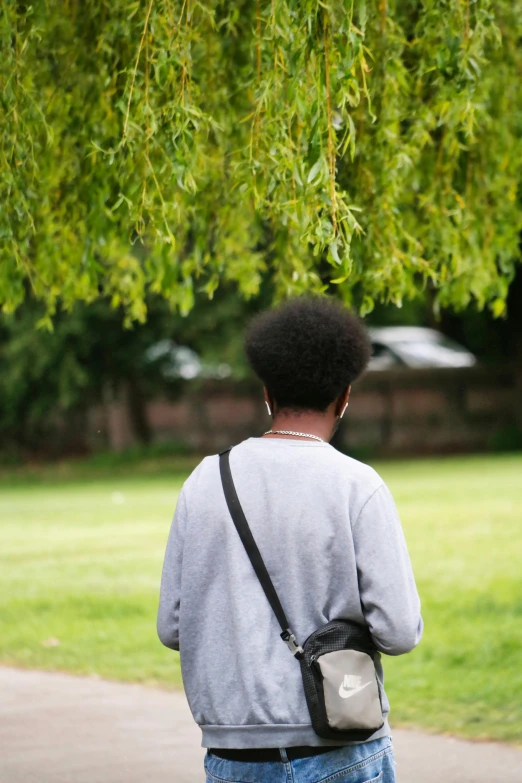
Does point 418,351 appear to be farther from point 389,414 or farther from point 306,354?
point 306,354

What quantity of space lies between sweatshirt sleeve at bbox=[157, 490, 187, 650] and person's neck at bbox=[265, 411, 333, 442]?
298mm

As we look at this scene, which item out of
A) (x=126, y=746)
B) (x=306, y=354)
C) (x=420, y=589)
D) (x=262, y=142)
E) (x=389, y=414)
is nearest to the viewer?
(x=306, y=354)

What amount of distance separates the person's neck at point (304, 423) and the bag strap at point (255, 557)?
0.62 ft

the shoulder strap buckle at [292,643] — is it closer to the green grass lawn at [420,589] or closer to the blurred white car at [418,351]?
the green grass lawn at [420,589]

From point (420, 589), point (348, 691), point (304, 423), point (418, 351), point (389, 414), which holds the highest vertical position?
point (304, 423)

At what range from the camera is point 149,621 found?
32.0 feet

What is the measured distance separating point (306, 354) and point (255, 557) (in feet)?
1.69

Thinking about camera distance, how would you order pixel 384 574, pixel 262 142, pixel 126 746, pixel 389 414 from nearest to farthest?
pixel 384 574 < pixel 262 142 < pixel 126 746 < pixel 389 414

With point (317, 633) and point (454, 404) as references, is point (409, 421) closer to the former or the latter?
point (454, 404)

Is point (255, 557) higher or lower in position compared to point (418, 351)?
higher

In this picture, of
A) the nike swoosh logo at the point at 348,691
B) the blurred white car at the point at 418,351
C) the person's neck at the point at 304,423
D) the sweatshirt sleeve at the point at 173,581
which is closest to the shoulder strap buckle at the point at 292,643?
the nike swoosh logo at the point at 348,691

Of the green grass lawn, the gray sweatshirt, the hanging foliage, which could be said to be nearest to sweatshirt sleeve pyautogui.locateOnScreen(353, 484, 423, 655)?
the gray sweatshirt

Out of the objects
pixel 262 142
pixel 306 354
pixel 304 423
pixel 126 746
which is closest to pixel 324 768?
pixel 304 423

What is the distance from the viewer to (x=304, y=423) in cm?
290
